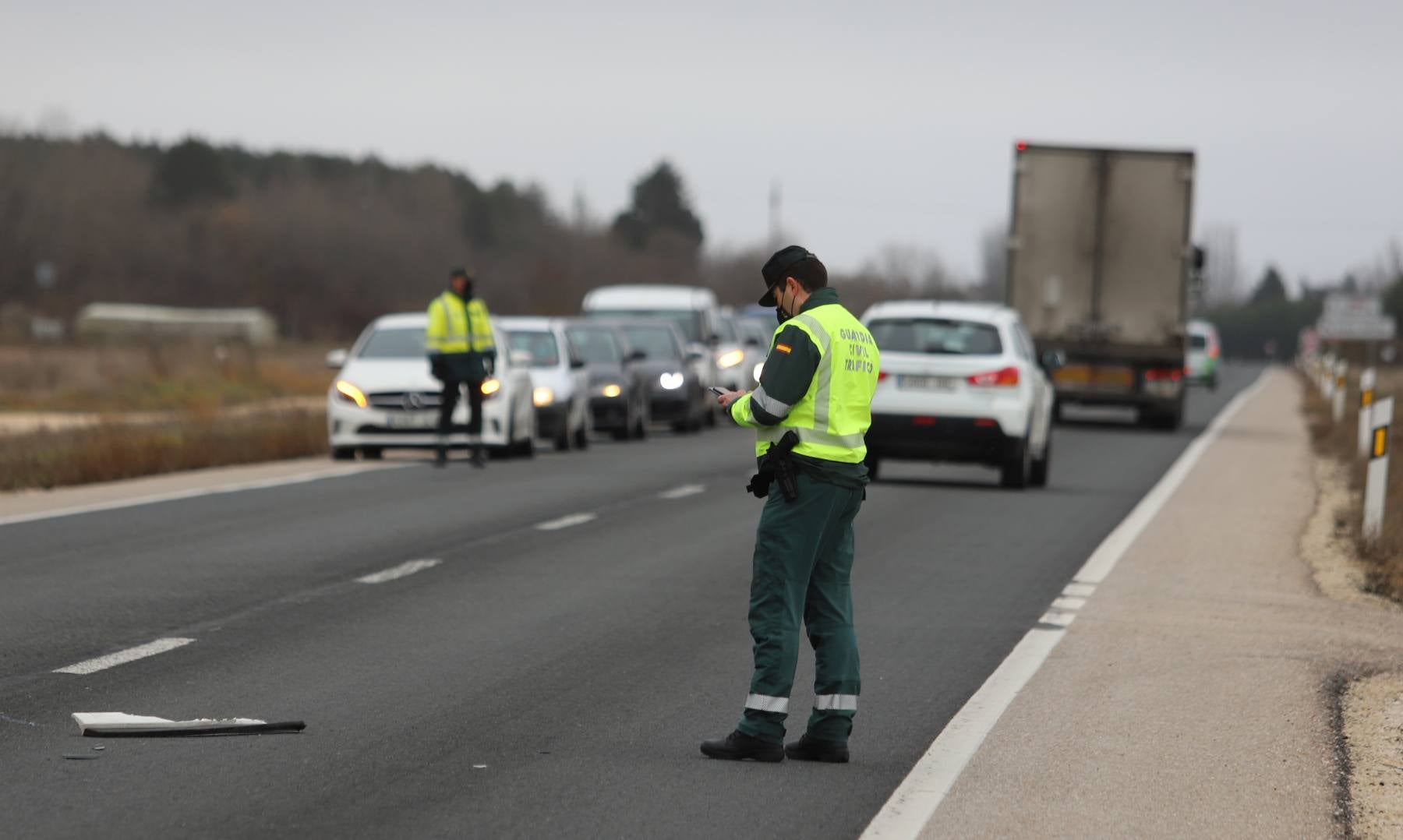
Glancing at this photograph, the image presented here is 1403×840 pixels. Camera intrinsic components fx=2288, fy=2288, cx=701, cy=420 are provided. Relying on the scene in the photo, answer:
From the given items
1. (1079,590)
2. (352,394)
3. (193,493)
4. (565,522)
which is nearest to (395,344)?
(352,394)

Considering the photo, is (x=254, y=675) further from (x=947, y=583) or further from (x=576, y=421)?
(x=576, y=421)

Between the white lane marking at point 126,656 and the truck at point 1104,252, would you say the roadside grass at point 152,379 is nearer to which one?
the truck at point 1104,252

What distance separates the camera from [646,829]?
251 inches

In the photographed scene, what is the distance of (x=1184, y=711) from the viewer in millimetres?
8828

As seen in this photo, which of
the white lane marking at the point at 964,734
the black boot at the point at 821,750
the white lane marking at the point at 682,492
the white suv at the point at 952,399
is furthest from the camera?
the white suv at the point at 952,399

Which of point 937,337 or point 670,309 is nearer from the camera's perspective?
point 937,337

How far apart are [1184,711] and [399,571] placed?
5470mm

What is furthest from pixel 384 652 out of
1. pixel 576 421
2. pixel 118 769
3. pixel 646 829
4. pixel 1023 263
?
pixel 1023 263

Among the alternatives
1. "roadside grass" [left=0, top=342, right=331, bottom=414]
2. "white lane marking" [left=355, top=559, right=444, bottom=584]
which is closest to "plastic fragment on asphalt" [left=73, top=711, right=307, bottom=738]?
"white lane marking" [left=355, top=559, right=444, bottom=584]

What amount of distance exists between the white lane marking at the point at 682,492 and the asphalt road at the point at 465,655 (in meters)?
0.57

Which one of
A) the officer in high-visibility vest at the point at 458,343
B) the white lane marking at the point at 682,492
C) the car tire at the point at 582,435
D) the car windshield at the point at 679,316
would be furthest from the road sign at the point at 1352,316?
the white lane marking at the point at 682,492

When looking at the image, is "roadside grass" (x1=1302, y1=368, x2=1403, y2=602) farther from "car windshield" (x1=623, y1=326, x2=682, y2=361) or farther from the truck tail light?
"car windshield" (x1=623, y1=326, x2=682, y2=361)

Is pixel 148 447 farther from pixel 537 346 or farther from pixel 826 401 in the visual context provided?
pixel 826 401

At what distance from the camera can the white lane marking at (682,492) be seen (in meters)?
19.3
